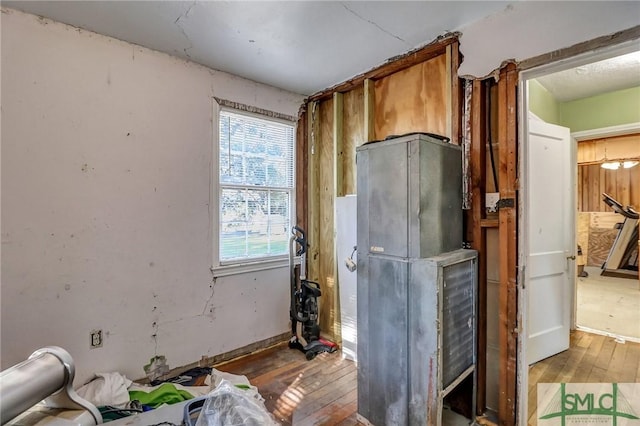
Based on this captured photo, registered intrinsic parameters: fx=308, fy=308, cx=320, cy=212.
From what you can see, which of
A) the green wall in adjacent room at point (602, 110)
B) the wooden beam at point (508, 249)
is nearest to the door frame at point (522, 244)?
the wooden beam at point (508, 249)

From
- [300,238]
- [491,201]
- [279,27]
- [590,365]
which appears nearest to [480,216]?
[491,201]

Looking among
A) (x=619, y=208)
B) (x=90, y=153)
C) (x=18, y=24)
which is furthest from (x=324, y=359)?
(x=619, y=208)

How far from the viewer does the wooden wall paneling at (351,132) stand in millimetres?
3105

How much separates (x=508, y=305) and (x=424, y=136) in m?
1.20

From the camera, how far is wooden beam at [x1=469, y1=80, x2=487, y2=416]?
2.10 m

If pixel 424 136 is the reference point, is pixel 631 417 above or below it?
below

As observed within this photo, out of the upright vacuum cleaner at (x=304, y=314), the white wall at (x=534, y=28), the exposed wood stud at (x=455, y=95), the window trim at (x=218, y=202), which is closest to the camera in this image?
the white wall at (x=534, y=28)

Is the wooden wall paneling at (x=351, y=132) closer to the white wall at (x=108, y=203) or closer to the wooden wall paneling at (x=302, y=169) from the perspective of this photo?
the wooden wall paneling at (x=302, y=169)

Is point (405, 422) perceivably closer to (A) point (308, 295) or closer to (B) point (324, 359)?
(B) point (324, 359)

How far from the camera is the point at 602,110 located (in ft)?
11.1

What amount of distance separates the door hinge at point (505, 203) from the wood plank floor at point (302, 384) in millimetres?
1708

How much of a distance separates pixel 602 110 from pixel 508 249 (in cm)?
276

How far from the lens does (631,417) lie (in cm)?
206

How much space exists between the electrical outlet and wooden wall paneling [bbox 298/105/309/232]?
1.95m
